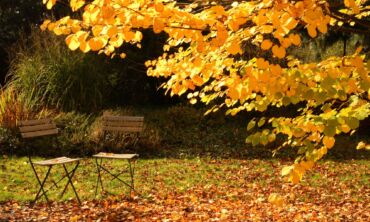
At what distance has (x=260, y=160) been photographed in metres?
10.0

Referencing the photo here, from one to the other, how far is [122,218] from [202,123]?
7.91 meters

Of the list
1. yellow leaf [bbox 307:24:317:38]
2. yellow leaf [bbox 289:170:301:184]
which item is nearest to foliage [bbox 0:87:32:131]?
yellow leaf [bbox 289:170:301:184]

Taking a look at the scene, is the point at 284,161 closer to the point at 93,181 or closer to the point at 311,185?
the point at 311,185

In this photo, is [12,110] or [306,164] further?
[12,110]

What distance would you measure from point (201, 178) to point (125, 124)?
1695 mm

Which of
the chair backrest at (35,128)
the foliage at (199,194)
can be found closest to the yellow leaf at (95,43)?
the foliage at (199,194)

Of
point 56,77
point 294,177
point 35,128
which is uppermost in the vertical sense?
point 56,77

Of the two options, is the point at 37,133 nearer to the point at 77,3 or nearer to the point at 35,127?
the point at 35,127

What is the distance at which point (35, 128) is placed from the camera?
623 centimetres

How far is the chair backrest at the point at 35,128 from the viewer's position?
606cm

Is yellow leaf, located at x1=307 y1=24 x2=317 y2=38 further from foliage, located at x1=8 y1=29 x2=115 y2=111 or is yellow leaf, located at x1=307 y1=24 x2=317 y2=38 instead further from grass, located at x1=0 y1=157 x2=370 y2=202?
foliage, located at x1=8 y1=29 x2=115 y2=111

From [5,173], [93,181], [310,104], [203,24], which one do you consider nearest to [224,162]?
[93,181]

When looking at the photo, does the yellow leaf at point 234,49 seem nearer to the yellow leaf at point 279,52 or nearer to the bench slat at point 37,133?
the yellow leaf at point 279,52

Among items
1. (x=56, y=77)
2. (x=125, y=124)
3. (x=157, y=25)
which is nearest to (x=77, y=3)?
(x=157, y=25)
